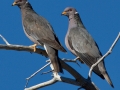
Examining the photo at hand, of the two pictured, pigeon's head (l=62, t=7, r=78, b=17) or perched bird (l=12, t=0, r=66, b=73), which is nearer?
perched bird (l=12, t=0, r=66, b=73)

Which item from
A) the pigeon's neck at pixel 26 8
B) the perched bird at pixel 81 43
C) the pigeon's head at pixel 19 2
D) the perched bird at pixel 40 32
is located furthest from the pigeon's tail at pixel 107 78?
the pigeon's head at pixel 19 2

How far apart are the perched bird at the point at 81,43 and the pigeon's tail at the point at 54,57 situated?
103cm

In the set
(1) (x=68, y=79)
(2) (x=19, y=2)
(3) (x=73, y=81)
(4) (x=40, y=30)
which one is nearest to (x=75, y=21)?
(2) (x=19, y=2)

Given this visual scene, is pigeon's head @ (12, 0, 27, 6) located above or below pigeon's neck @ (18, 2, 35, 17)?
above

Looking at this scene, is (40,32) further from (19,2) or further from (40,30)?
(19,2)

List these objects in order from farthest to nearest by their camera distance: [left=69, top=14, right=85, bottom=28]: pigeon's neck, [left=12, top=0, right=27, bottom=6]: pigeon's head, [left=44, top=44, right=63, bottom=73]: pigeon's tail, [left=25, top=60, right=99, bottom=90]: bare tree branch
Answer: [left=69, top=14, right=85, bottom=28]: pigeon's neck, [left=12, top=0, right=27, bottom=6]: pigeon's head, [left=44, top=44, right=63, bottom=73]: pigeon's tail, [left=25, top=60, right=99, bottom=90]: bare tree branch

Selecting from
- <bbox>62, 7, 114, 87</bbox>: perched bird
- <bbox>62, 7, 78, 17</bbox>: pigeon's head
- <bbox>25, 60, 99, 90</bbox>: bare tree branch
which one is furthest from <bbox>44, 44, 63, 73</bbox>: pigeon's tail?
<bbox>62, 7, 78, 17</bbox>: pigeon's head

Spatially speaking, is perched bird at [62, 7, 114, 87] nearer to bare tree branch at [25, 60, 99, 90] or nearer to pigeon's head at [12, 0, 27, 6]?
pigeon's head at [12, 0, 27, 6]

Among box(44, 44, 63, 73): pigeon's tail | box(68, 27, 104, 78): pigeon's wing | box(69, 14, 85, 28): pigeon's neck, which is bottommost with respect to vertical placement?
box(68, 27, 104, 78): pigeon's wing

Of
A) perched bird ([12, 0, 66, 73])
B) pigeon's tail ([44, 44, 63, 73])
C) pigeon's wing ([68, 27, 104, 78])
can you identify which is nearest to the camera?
pigeon's tail ([44, 44, 63, 73])

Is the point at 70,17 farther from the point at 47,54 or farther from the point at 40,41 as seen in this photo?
the point at 47,54

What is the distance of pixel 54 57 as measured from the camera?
25.3 feet

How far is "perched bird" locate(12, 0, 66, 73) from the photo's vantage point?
7.94 metres

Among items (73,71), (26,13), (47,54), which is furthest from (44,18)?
(73,71)
